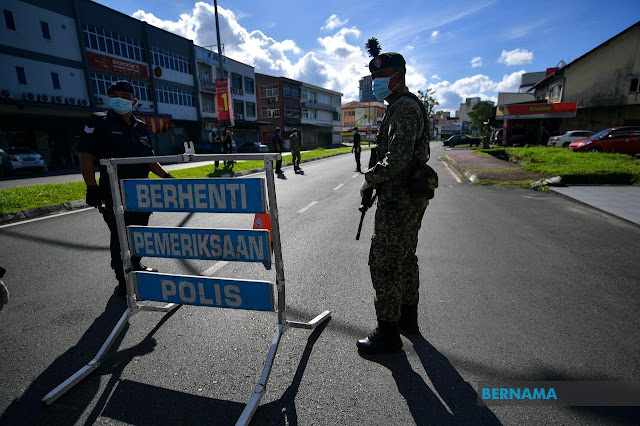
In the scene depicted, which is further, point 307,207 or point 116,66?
point 116,66

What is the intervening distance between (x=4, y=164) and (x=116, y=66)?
1542cm

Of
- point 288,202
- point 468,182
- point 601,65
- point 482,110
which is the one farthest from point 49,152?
point 482,110

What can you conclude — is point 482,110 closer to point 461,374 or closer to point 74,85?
point 74,85

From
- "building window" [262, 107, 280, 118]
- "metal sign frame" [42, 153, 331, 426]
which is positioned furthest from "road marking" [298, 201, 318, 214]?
"building window" [262, 107, 280, 118]

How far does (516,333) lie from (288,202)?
5941mm

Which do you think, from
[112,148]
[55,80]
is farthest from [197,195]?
[55,80]

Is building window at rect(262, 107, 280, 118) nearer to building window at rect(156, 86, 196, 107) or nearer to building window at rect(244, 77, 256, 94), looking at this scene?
building window at rect(244, 77, 256, 94)

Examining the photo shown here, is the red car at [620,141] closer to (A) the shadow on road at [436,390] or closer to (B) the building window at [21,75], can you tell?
(A) the shadow on road at [436,390]

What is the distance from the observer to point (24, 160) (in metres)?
16.0

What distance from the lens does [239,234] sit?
89.4 inches

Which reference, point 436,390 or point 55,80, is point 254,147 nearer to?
point 55,80

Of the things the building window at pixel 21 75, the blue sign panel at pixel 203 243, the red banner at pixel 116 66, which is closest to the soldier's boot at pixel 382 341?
the blue sign panel at pixel 203 243

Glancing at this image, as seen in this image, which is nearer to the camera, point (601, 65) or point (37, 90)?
point (37, 90)

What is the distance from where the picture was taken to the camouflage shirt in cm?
218
